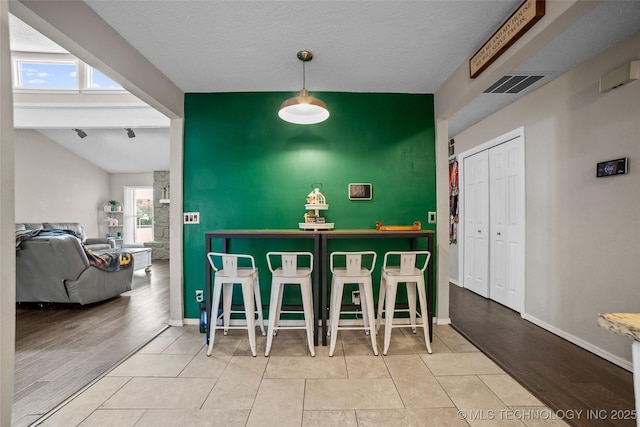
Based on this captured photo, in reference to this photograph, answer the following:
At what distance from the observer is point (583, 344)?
98.7 inches

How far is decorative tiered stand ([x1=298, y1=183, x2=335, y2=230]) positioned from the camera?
8.97ft

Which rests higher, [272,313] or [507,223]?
[507,223]

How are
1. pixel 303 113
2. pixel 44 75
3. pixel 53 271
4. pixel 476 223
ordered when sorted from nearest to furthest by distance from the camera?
pixel 303 113 < pixel 53 271 < pixel 476 223 < pixel 44 75

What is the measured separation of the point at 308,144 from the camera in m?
3.09

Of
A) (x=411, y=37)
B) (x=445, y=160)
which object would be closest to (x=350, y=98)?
(x=411, y=37)

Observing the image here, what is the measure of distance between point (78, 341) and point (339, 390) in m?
2.50

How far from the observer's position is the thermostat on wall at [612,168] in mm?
2183

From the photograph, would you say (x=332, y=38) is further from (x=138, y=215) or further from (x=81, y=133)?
(x=138, y=215)

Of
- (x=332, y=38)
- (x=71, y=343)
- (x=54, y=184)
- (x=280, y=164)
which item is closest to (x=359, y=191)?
(x=280, y=164)

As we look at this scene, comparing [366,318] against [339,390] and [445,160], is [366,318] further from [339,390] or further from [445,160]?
[445,160]

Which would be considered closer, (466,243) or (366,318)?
(366,318)

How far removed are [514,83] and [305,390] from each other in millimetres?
3382

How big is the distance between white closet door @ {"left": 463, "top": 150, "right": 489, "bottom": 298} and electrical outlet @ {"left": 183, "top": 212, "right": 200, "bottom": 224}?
3.75 m

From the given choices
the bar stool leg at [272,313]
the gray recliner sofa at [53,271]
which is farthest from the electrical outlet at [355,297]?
the gray recliner sofa at [53,271]
